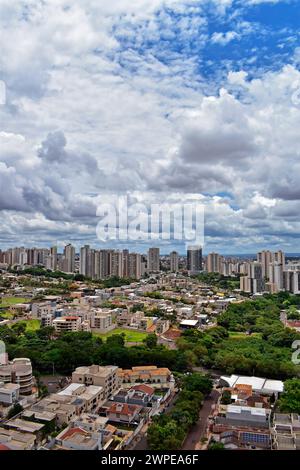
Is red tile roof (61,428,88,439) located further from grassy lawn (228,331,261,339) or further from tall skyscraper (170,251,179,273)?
tall skyscraper (170,251,179,273)

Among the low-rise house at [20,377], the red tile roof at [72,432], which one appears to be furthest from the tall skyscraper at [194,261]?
the red tile roof at [72,432]

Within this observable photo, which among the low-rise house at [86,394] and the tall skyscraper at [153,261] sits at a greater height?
the tall skyscraper at [153,261]

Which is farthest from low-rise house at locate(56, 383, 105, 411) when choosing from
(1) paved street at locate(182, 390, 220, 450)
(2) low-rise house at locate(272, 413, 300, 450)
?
(2) low-rise house at locate(272, 413, 300, 450)

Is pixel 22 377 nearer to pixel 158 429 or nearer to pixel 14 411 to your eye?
pixel 14 411

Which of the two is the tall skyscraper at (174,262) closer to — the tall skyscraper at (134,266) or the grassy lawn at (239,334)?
the tall skyscraper at (134,266)
